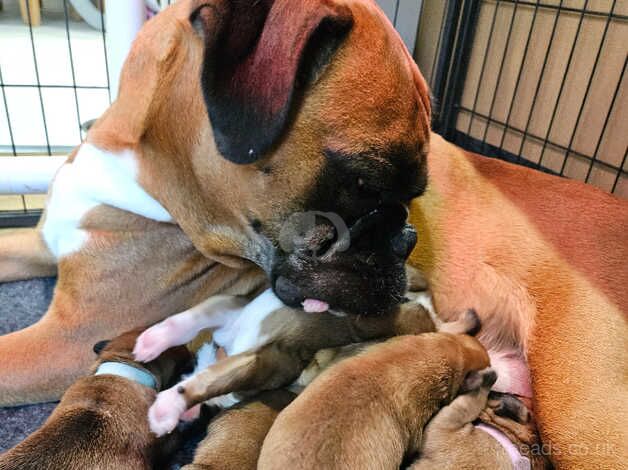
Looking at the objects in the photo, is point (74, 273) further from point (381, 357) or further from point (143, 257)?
point (381, 357)

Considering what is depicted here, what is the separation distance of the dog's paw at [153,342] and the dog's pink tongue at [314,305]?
0.31 meters

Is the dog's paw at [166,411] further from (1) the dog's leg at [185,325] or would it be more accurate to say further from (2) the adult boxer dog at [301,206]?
(2) the adult boxer dog at [301,206]

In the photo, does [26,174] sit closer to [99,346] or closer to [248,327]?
[99,346]

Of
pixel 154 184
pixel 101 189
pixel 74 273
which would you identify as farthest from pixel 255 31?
pixel 74 273

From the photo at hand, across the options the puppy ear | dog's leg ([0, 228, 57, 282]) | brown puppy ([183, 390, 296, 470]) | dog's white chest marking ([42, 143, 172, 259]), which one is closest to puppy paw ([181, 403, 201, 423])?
brown puppy ([183, 390, 296, 470])

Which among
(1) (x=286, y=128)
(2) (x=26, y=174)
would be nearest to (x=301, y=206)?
(1) (x=286, y=128)

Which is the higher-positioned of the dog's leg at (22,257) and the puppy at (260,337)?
the puppy at (260,337)

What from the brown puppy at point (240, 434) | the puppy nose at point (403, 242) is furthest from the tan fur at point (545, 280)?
the brown puppy at point (240, 434)

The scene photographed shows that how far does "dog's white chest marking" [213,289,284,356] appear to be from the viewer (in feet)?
4.40

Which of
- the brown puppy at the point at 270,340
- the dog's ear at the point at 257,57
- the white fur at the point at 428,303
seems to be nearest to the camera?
the dog's ear at the point at 257,57

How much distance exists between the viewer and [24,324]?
160 centimetres

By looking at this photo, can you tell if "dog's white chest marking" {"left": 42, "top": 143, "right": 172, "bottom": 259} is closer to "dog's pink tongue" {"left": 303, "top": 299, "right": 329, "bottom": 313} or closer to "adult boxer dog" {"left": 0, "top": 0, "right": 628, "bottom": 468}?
"adult boxer dog" {"left": 0, "top": 0, "right": 628, "bottom": 468}

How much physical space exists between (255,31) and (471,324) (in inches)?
33.8

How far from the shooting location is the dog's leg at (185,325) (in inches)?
49.4
